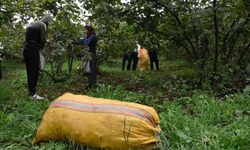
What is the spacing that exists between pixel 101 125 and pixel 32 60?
13.2ft

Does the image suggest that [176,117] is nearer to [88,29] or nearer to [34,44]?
[34,44]

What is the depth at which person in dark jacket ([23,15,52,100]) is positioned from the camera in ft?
27.7

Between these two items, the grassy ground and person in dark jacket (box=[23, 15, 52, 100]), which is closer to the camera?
the grassy ground

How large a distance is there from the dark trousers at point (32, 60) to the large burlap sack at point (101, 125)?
132 inches

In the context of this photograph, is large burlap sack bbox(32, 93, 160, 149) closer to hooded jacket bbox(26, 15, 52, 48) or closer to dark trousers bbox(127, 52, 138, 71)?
hooded jacket bbox(26, 15, 52, 48)

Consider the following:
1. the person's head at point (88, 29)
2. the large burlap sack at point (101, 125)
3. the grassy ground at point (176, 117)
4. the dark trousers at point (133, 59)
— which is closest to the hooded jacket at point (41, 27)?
→ the grassy ground at point (176, 117)

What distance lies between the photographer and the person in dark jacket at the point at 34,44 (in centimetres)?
843

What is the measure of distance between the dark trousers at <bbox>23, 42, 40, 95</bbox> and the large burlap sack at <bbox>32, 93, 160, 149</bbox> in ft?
11.0

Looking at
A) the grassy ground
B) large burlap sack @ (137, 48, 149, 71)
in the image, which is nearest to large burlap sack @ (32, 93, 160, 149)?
the grassy ground

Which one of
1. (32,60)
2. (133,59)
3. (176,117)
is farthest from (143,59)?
(176,117)

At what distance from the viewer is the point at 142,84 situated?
34.1 feet

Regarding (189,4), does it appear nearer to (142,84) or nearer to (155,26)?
(155,26)

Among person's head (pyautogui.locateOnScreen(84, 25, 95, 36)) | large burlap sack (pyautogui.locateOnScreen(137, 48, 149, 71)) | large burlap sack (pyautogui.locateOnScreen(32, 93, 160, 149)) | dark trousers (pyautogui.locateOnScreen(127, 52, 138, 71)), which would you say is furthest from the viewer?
large burlap sack (pyautogui.locateOnScreen(137, 48, 149, 71))

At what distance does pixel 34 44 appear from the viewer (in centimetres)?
847
